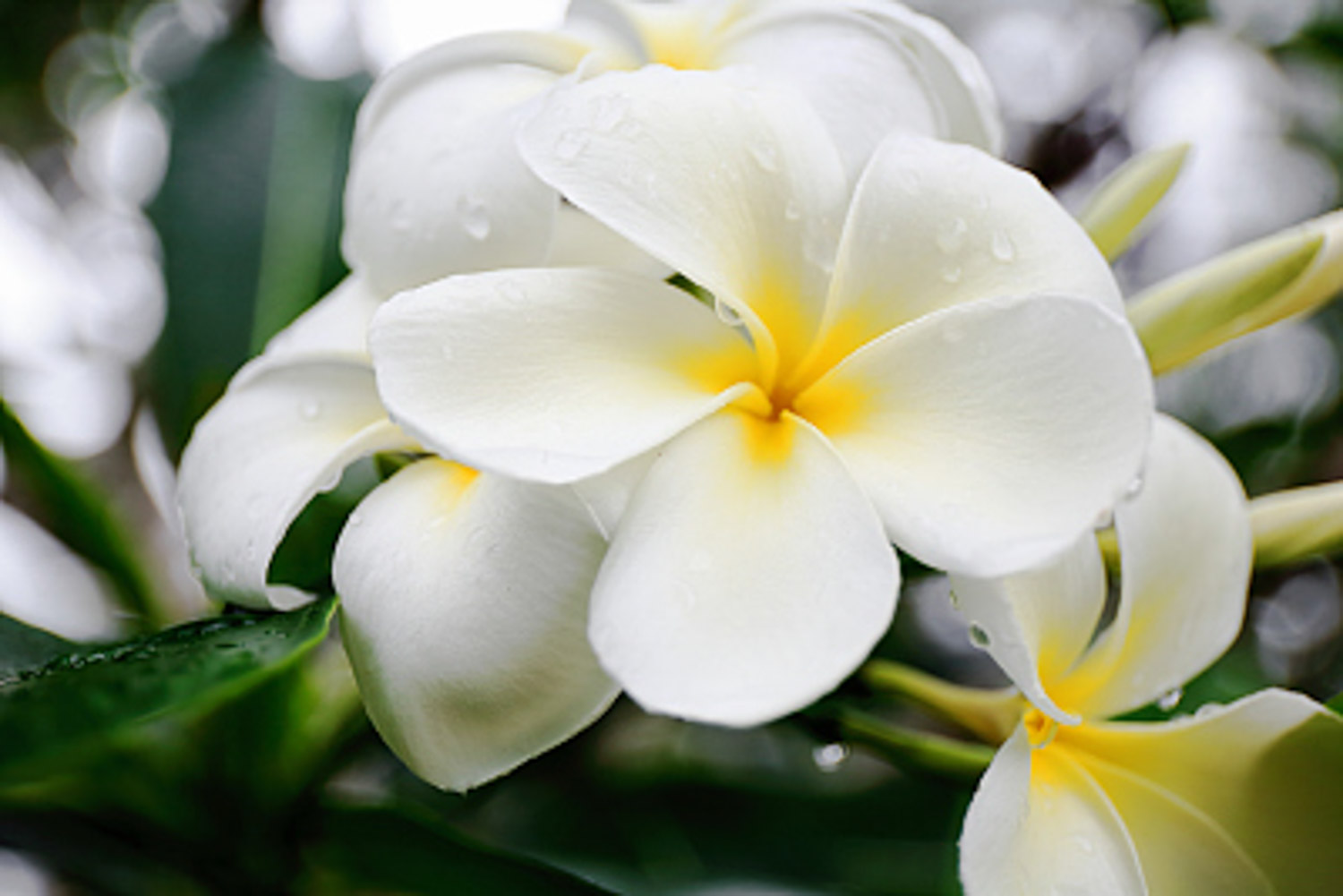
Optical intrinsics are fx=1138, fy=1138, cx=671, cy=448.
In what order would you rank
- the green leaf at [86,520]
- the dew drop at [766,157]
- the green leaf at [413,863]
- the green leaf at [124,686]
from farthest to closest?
the green leaf at [86,520], the green leaf at [413,863], the dew drop at [766,157], the green leaf at [124,686]

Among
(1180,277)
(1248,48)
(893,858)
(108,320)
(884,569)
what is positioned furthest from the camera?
(1248,48)

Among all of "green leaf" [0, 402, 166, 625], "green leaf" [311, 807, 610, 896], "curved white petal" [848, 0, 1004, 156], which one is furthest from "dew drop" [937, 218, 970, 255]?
"green leaf" [0, 402, 166, 625]

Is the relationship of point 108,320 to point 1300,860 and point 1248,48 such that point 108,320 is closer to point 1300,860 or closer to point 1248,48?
point 1300,860

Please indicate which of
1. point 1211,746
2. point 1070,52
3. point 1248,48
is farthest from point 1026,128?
point 1211,746

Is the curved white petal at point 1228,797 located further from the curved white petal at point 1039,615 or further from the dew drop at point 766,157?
the dew drop at point 766,157

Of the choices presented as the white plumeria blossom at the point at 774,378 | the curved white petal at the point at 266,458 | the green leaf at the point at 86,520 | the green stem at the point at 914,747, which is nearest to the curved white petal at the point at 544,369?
the white plumeria blossom at the point at 774,378

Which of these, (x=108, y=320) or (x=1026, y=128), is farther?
(x=1026, y=128)
